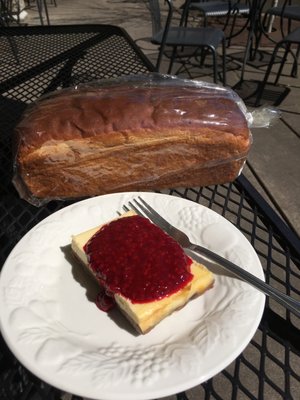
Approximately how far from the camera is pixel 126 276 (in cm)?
81

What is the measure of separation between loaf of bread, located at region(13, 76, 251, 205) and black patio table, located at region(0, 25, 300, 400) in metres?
0.08

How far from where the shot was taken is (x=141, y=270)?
0.82 m

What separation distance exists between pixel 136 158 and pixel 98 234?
0.51 metres

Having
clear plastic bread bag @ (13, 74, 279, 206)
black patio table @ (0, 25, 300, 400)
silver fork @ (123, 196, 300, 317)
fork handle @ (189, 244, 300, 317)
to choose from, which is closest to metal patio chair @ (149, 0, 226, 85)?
black patio table @ (0, 25, 300, 400)

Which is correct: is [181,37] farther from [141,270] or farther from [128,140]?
[141,270]

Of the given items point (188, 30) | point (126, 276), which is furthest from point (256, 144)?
point (126, 276)

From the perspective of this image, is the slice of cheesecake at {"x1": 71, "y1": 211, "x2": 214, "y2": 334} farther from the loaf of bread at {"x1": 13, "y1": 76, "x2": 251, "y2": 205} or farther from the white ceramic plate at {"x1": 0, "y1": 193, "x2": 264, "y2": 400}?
the loaf of bread at {"x1": 13, "y1": 76, "x2": 251, "y2": 205}

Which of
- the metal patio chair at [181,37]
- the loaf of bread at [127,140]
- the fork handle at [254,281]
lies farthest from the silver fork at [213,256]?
the metal patio chair at [181,37]

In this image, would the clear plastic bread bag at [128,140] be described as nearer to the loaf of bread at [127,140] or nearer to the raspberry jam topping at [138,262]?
the loaf of bread at [127,140]

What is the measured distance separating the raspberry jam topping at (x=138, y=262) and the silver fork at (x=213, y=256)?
0.27ft

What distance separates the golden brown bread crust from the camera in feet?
4.06

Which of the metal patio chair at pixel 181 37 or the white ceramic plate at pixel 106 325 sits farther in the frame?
the metal patio chair at pixel 181 37

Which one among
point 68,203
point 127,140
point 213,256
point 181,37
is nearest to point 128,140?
point 127,140

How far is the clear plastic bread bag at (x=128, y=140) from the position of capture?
124cm
